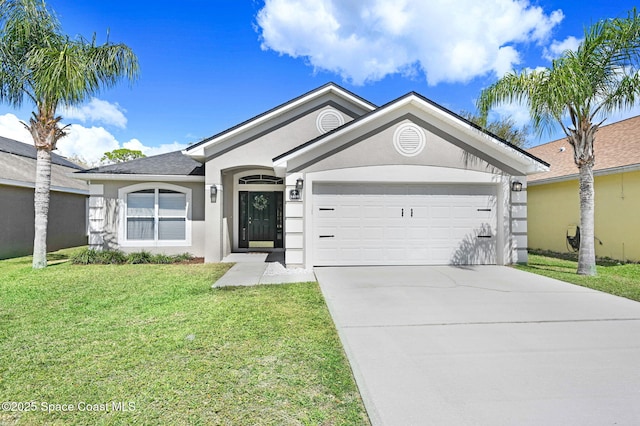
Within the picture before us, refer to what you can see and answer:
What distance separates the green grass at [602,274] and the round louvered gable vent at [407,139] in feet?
14.6

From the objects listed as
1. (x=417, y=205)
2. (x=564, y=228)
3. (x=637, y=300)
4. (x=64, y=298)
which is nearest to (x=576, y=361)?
(x=637, y=300)

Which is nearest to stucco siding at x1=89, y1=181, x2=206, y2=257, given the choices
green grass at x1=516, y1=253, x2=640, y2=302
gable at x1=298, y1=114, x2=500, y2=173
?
gable at x1=298, y1=114, x2=500, y2=173

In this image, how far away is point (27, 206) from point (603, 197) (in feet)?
69.7

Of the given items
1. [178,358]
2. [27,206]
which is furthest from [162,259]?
[178,358]

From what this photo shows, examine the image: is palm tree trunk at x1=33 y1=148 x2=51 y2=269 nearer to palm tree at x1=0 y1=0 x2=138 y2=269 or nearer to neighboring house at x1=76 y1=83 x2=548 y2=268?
palm tree at x1=0 y1=0 x2=138 y2=269

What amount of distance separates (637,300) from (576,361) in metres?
3.80

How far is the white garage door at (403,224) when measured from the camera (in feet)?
29.5

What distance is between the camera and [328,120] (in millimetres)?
11172

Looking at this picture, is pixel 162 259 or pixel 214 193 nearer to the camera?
pixel 214 193

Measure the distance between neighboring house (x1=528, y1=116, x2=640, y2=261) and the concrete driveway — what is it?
18.5 feet

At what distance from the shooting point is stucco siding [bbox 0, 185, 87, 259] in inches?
461

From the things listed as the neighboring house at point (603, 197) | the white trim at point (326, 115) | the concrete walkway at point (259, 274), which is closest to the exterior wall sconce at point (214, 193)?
the concrete walkway at point (259, 274)

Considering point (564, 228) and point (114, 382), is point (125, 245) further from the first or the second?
point (564, 228)

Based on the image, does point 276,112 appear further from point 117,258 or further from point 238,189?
point 117,258
